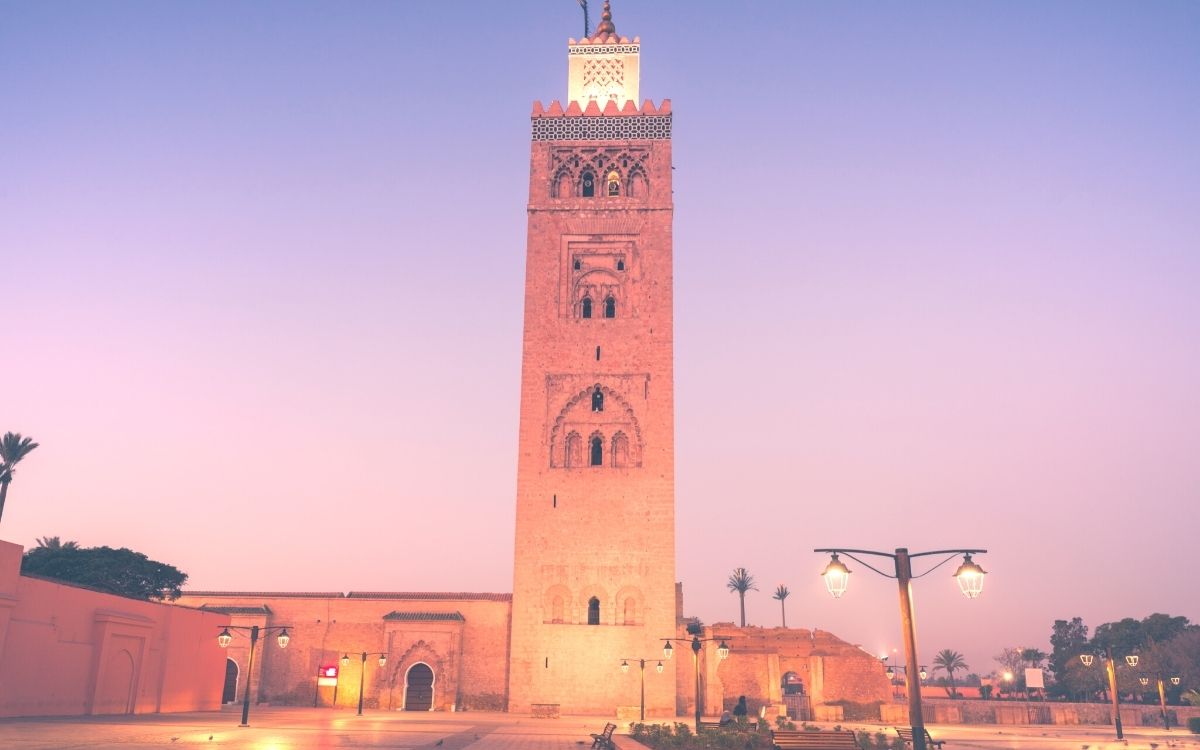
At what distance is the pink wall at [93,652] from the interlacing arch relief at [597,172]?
797 inches

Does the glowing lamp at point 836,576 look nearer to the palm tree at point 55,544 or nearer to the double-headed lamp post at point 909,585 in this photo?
the double-headed lamp post at point 909,585

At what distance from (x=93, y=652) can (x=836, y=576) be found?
20413mm

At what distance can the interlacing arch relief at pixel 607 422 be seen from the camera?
3212 centimetres

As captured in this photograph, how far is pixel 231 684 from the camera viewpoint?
3306cm

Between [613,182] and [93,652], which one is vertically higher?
[613,182]

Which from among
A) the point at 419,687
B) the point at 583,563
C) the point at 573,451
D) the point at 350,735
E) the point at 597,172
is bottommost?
the point at 350,735

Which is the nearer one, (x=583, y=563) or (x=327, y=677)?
(x=583, y=563)

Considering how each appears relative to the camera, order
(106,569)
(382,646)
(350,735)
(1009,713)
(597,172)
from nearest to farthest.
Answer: (350,735), (1009,713), (382,646), (597,172), (106,569)

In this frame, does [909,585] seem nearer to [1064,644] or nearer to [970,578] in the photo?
[970,578]

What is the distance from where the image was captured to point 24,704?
19.8 metres

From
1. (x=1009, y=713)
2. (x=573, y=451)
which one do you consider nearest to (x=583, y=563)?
(x=573, y=451)

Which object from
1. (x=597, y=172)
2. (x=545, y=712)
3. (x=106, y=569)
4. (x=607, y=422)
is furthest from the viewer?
(x=106, y=569)

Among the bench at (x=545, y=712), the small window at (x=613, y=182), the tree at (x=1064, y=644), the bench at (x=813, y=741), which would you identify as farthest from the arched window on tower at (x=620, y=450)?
the tree at (x=1064, y=644)

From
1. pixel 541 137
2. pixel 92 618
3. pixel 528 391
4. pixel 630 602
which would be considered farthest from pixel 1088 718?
pixel 92 618
